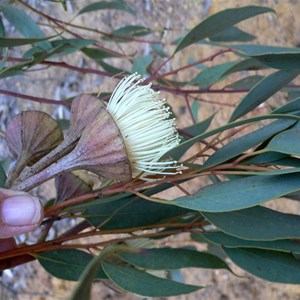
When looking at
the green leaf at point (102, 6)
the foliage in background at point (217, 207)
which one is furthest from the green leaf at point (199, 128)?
the green leaf at point (102, 6)

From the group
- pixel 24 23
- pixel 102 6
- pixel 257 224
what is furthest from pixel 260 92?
pixel 102 6

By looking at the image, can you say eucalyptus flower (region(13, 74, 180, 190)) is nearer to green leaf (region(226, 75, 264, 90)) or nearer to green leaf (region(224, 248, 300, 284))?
green leaf (region(224, 248, 300, 284))

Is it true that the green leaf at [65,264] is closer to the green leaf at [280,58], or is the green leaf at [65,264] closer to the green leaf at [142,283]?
the green leaf at [142,283]

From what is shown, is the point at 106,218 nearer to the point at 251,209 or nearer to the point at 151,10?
the point at 251,209

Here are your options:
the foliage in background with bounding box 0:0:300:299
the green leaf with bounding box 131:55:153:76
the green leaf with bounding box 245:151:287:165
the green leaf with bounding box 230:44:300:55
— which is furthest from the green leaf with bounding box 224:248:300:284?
the green leaf with bounding box 131:55:153:76

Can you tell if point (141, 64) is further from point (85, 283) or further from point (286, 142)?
point (85, 283)
